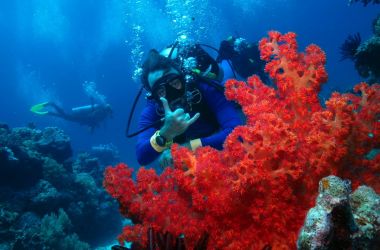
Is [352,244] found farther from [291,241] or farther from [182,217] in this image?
[182,217]

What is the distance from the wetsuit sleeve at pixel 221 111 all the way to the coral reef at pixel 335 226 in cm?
281

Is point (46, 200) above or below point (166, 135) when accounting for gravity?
above

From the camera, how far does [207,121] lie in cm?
488

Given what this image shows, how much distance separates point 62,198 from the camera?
1043 cm

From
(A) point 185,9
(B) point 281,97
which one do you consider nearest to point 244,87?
(B) point 281,97

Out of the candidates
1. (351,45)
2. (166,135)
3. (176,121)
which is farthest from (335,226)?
Answer: (351,45)

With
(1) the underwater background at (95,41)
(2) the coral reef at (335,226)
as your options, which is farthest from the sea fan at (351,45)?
(1) the underwater background at (95,41)

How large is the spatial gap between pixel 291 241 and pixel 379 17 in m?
7.53

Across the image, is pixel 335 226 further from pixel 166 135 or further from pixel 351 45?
pixel 351 45

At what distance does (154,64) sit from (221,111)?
1270 millimetres

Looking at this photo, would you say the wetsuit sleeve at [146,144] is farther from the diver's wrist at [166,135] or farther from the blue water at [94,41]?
the blue water at [94,41]

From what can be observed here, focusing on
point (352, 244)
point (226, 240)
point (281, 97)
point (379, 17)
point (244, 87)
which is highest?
point (379, 17)

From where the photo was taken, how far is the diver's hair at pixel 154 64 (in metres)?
4.45

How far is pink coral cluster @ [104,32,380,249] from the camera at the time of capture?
2.16 metres
